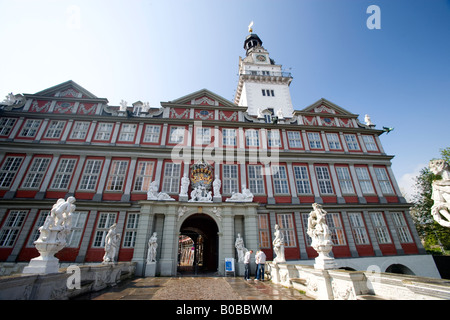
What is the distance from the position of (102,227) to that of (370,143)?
93.6ft

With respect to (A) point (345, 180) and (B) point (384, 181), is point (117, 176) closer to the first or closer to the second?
(A) point (345, 180)

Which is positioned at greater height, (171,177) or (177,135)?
(177,135)

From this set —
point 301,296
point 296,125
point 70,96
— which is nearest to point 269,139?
point 296,125

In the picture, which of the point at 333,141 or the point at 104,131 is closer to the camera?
the point at 104,131

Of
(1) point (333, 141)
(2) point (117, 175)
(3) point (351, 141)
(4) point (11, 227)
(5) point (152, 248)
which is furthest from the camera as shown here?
(3) point (351, 141)

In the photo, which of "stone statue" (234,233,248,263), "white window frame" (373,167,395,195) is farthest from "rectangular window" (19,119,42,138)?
"white window frame" (373,167,395,195)

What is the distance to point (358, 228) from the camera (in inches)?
711

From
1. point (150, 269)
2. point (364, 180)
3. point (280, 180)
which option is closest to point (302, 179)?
point (280, 180)

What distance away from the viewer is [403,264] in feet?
55.1

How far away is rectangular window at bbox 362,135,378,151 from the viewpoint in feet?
73.3

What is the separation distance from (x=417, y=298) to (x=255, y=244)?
451 inches

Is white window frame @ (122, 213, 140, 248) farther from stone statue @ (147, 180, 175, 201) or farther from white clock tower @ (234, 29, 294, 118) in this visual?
white clock tower @ (234, 29, 294, 118)

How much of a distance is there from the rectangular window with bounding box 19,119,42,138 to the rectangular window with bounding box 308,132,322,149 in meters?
27.9
